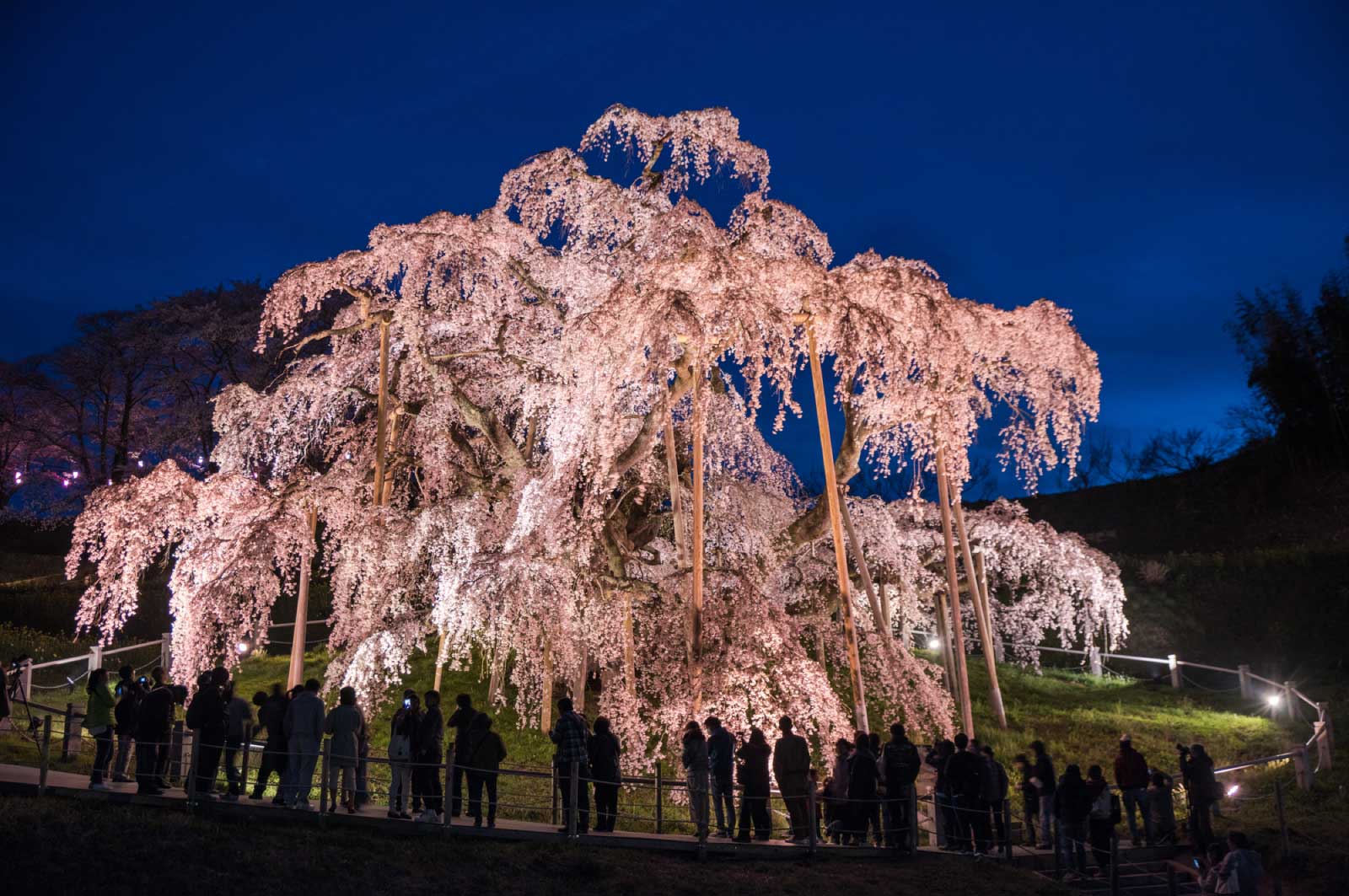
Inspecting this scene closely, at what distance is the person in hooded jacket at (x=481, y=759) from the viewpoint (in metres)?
10.6

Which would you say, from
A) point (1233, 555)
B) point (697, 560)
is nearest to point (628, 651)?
point (697, 560)

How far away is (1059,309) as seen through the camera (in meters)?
16.2

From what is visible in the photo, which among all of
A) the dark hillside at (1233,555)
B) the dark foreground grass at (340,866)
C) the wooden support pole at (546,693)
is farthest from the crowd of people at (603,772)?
the dark hillside at (1233,555)

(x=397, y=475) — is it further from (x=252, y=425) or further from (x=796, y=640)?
(x=796, y=640)

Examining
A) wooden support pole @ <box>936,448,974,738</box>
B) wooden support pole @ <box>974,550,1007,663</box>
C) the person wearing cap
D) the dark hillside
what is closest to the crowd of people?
the person wearing cap

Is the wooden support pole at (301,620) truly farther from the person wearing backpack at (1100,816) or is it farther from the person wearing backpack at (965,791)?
the person wearing backpack at (1100,816)

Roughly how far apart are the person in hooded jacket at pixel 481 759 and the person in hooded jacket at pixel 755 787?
291cm

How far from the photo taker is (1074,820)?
11.9 m

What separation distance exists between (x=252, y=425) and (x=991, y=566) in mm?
20501

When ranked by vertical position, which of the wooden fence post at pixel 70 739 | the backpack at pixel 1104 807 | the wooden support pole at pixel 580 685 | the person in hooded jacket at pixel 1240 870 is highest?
the wooden support pole at pixel 580 685

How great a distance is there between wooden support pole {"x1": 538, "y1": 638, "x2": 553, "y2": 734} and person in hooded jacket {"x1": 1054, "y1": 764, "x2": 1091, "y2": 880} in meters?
8.01

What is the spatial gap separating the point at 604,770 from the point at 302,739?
3368 mm

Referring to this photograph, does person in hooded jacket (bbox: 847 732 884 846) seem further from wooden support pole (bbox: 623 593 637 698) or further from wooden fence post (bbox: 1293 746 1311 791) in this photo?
wooden fence post (bbox: 1293 746 1311 791)

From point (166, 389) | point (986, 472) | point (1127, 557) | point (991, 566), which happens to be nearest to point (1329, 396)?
point (1127, 557)
